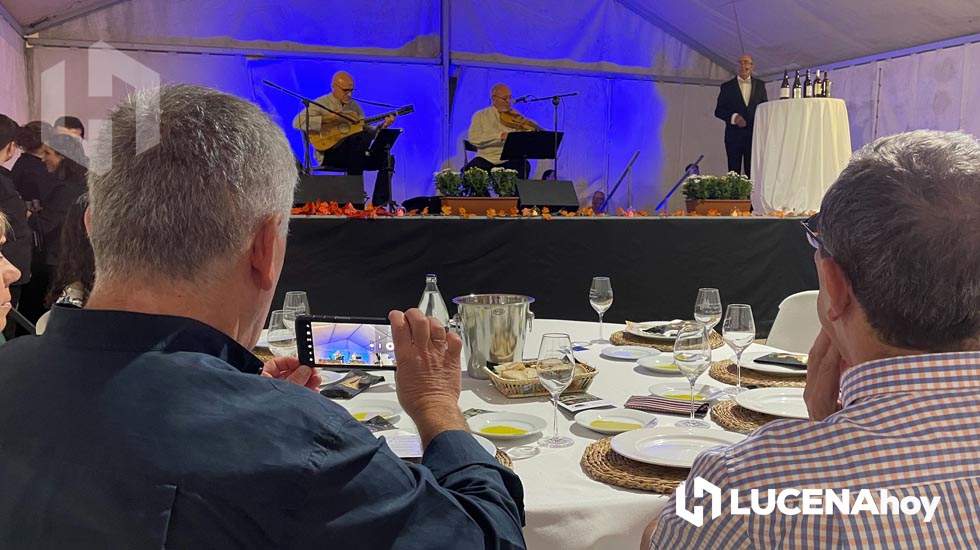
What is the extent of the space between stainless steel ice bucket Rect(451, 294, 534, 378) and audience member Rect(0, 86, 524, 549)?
3.04 ft

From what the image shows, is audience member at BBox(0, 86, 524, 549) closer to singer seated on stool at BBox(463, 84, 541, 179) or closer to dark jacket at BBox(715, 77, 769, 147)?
singer seated on stool at BBox(463, 84, 541, 179)

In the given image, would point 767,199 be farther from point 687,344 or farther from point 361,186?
point 687,344

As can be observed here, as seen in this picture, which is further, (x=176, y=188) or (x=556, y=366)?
(x=556, y=366)

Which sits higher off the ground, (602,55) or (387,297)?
(602,55)

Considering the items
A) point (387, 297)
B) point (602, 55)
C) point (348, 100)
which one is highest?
point (602, 55)

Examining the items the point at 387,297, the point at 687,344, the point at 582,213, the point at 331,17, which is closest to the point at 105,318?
the point at 687,344

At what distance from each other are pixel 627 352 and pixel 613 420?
64cm

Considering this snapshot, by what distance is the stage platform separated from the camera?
4.25m

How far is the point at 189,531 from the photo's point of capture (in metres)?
0.65

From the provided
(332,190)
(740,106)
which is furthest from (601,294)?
(740,106)

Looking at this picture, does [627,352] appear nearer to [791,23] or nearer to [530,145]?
[530,145]

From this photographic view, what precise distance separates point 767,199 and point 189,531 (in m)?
6.69

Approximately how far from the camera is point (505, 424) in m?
1.45

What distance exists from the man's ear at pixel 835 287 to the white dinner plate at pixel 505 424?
641mm
